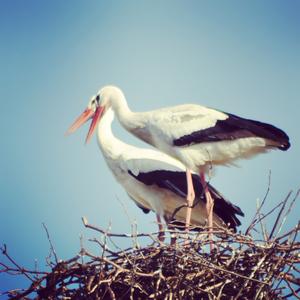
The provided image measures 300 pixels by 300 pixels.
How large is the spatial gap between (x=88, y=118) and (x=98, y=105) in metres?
0.18

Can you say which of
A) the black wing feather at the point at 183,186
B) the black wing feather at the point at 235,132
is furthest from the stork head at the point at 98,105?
the black wing feather at the point at 235,132

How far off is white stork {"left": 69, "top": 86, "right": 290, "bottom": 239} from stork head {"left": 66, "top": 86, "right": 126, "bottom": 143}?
1.11m

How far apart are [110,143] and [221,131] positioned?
1471 millimetres

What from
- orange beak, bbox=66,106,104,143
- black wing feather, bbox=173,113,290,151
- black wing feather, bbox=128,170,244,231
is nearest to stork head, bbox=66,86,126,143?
orange beak, bbox=66,106,104,143

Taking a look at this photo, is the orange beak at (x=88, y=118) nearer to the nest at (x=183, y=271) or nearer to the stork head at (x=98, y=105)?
the stork head at (x=98, y=105)

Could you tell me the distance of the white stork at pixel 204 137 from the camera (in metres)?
6.71

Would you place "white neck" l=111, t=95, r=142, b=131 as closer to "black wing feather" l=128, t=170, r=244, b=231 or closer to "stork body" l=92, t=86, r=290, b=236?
"stork body" l=92, t=86, r=290, b=236

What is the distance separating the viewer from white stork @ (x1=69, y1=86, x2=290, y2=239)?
22.0ft

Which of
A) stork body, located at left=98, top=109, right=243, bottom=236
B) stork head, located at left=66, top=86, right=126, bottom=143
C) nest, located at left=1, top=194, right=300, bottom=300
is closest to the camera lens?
nest, located at left=1, top=194, right=300, bottom=300

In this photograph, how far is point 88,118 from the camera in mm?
8492

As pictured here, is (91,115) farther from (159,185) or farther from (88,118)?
(159,185)

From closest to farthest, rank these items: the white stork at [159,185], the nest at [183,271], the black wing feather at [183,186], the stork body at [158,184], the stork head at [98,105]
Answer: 1. the nest at [183,271]
2. the black wing feather at [183,186]
3. the white stork at [159,185]
4. the stork body at [158,184]
5. the stork head at [98,105]

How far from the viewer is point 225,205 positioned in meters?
7.18

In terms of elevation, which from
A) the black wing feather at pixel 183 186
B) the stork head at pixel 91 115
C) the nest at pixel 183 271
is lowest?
the nest at pixel 183 271
